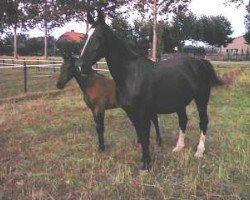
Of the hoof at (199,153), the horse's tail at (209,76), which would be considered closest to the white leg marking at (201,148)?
the hoof at (199,153)

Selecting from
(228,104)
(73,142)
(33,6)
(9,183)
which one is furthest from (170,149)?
(33,6)

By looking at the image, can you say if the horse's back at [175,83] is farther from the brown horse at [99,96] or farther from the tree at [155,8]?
the tree at [155,8]

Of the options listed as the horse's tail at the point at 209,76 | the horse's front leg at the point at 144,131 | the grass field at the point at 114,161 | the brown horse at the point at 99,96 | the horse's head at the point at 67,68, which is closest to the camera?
the grass field at the point at 114,161

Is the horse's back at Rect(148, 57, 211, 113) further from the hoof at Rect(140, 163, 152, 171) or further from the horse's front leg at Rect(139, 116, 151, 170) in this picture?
the hoof at Rect(140, 163, 152, 171)

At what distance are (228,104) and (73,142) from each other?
6294mm

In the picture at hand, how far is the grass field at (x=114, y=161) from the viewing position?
589 cm

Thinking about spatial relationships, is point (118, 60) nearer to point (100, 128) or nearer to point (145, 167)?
point (145, 167)

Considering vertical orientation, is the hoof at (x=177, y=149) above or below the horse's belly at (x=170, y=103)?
below

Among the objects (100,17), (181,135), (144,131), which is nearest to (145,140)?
(144,131)

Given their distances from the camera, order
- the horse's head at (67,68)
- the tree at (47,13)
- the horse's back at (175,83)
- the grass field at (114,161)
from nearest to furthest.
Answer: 1. the grass field at (114,161)
2. the horse's back at (175,83)
3. the horse's head at (67,68)
4. the tree at (47,13)

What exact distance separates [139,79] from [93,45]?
30.7 inches

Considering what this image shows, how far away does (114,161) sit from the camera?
738 centimetres

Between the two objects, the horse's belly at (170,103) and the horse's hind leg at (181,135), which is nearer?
the horse's belly at (170,103)

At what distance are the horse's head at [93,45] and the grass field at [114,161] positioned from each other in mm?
1448
